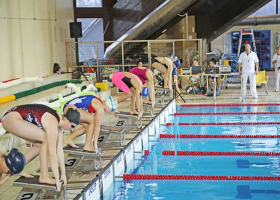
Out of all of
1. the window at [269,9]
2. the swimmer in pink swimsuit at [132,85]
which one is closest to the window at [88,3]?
the window at [269,9]

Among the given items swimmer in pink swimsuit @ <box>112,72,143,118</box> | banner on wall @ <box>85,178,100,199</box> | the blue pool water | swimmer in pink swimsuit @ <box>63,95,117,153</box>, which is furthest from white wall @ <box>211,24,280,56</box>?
banner on wall @ <box>85,178,100,199</box>

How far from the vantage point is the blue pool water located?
577cm

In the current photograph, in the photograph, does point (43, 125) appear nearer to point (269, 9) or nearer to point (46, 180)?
point (46, 180)

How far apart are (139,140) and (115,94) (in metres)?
7.27

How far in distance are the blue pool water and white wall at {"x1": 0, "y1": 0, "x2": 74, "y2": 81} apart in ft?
13.1

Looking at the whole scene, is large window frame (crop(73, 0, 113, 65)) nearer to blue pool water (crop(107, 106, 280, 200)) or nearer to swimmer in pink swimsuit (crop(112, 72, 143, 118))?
blue pool water (crop(107, 106, 280, 200))

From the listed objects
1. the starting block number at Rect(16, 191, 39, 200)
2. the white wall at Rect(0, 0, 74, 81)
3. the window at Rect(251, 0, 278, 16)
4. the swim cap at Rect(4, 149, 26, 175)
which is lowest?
the starting block number at Rect(16, 191, 39, 200)

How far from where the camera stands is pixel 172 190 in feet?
19.6

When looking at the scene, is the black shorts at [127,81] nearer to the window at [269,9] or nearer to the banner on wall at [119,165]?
the banner on wall at [119,165]

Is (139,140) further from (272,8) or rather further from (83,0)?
(272,8)

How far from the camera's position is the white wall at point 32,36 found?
1136cm

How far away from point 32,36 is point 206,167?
7.51 m

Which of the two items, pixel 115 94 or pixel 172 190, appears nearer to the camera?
pixel 172 190

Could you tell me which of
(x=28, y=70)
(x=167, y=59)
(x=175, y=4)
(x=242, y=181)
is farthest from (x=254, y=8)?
(x=242, y=181)
